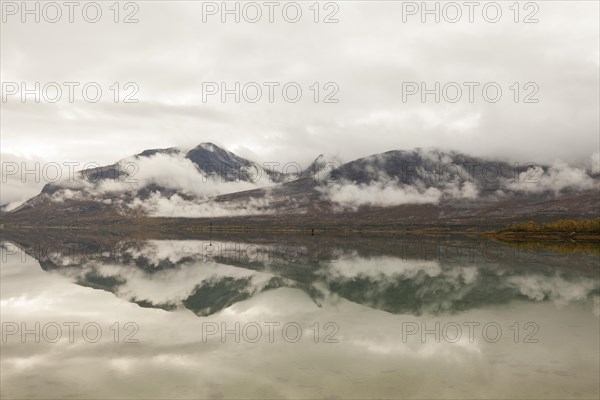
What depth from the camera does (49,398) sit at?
18.9 metres

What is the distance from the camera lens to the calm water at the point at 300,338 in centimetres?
2067

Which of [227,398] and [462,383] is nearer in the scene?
[227,398]

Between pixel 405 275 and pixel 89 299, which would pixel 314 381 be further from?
pixel 405 275

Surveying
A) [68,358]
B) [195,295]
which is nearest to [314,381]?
[68,358]

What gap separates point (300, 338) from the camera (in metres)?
29.7

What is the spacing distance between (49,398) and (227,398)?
715cm

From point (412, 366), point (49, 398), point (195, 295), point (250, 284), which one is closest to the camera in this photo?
point (49, 398)

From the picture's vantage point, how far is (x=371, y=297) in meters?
47.1

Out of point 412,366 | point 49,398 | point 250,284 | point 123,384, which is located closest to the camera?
point 49,398

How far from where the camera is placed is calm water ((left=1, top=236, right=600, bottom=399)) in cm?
2067

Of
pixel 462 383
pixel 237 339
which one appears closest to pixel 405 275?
pixel 237 339

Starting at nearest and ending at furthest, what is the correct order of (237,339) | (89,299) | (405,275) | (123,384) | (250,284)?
(123,384) → (237,339) → (89,299) → (250,284) → (405,275)

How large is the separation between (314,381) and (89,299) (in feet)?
102

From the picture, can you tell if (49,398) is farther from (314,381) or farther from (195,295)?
(195,295)
